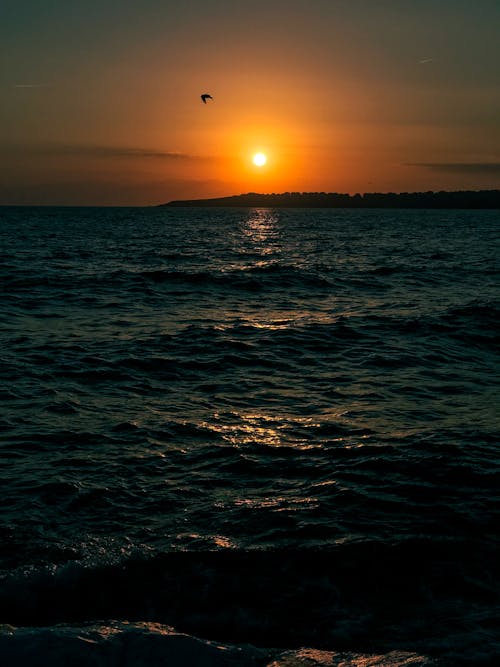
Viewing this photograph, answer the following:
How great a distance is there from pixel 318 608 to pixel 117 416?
632cm

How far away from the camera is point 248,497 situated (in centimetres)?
821

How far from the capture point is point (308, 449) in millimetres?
9875

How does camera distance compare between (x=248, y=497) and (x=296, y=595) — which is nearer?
(x=296, y=595)

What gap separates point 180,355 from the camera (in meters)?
16.3

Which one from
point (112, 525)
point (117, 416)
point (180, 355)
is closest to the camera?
point (112, 525)

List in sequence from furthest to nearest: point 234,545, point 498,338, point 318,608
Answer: point 498,338, point 234,545, point 318,608

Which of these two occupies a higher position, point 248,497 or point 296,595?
point 248,497

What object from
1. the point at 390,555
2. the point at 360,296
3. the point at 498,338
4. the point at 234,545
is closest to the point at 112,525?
the point at 234,545

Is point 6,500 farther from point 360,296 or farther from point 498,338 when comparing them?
point 360,296

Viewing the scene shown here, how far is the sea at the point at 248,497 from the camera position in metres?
5.50

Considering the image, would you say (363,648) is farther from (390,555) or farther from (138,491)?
(138,491)

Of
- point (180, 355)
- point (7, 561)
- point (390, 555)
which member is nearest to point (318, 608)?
point (390, 555)

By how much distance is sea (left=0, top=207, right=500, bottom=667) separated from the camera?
5.50 metres

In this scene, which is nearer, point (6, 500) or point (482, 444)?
point (6, 500)
